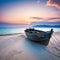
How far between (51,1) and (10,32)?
7.87ft

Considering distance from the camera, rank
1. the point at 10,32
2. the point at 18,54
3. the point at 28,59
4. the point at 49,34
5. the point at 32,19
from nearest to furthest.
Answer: the point at 28,59
the point at 18,54
the point at 49,34
the point at 32,19
the point at 10,32

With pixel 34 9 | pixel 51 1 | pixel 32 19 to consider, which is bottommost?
pixel 32 19

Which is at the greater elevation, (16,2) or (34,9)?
(16,2)

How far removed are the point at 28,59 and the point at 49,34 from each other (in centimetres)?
143

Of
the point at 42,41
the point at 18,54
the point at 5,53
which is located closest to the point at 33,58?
the point at 18,54

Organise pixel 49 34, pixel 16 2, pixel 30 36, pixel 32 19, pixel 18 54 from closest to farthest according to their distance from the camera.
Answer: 1. pixel 18 54
2. pixel 49 34
3. pixel 30 36
4. pixel 16 2
5. pixel 32 19

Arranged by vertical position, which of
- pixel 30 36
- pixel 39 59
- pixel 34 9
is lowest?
pixel 39 59

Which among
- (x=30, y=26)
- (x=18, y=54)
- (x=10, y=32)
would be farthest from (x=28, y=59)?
(x=10, y=32)

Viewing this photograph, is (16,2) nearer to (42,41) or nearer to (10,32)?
(10,32)

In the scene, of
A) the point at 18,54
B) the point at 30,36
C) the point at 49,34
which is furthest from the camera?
the point at 30,36

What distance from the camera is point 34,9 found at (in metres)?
4.81

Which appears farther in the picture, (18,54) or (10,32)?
(10,32)

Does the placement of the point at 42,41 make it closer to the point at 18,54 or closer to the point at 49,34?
the point at 49,34

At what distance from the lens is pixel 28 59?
2508mm
